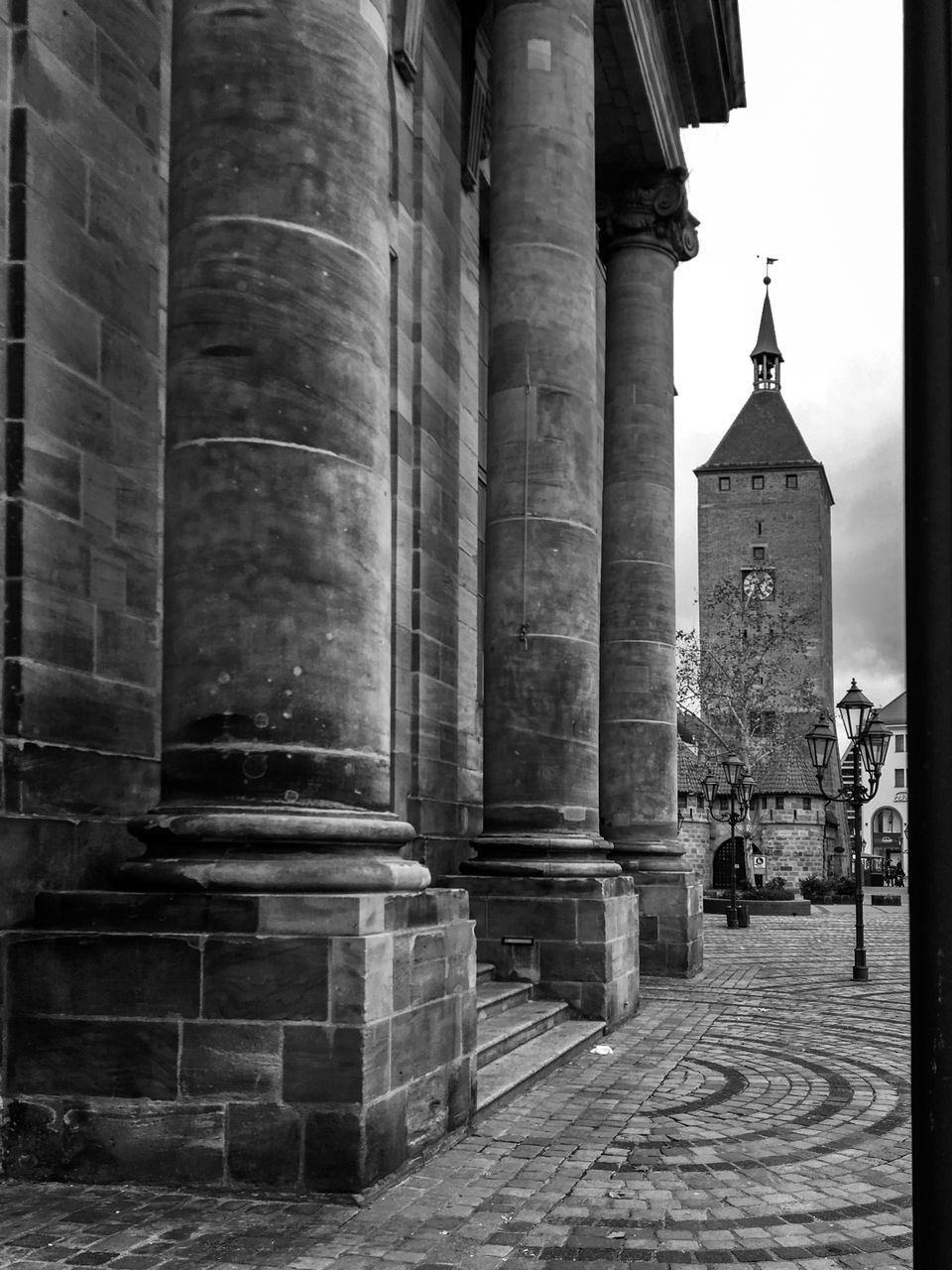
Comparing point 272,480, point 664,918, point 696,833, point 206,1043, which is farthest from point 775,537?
point 206,1043

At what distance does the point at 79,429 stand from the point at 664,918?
1148 cm

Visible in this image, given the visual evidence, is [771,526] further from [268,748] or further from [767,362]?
[268,748]

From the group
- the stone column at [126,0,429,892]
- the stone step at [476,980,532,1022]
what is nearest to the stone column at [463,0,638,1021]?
the stone step at [476,980,532,1022]

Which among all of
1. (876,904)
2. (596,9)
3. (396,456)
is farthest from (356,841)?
(876,904)

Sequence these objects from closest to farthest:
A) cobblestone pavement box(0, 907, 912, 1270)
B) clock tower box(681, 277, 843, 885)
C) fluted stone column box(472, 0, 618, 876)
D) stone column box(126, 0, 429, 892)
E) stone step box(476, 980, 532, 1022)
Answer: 1. cobblestone pavement box(0, 907, 912, 1270)
2. stone column box(126, 0, 429, 892)
3. stone step box(476, 980, 532, 1022)
4. fluted stone column box(472, 0, 618, 876)
5. clock tower box(681, 277, 843, 885)

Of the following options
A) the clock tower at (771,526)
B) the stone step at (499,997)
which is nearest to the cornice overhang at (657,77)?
the stone step at (499,997)

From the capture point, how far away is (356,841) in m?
6.64

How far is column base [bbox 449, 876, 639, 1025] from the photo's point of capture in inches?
465

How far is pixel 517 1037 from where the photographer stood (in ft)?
33.0

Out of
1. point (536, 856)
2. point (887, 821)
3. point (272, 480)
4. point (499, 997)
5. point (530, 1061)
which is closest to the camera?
point (272, 480)

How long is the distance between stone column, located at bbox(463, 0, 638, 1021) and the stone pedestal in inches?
221

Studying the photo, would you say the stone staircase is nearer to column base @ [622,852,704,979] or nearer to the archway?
column base @ [622,852,704,979]

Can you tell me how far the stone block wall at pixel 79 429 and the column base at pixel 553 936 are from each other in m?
4.94

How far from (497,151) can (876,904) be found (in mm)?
38696
